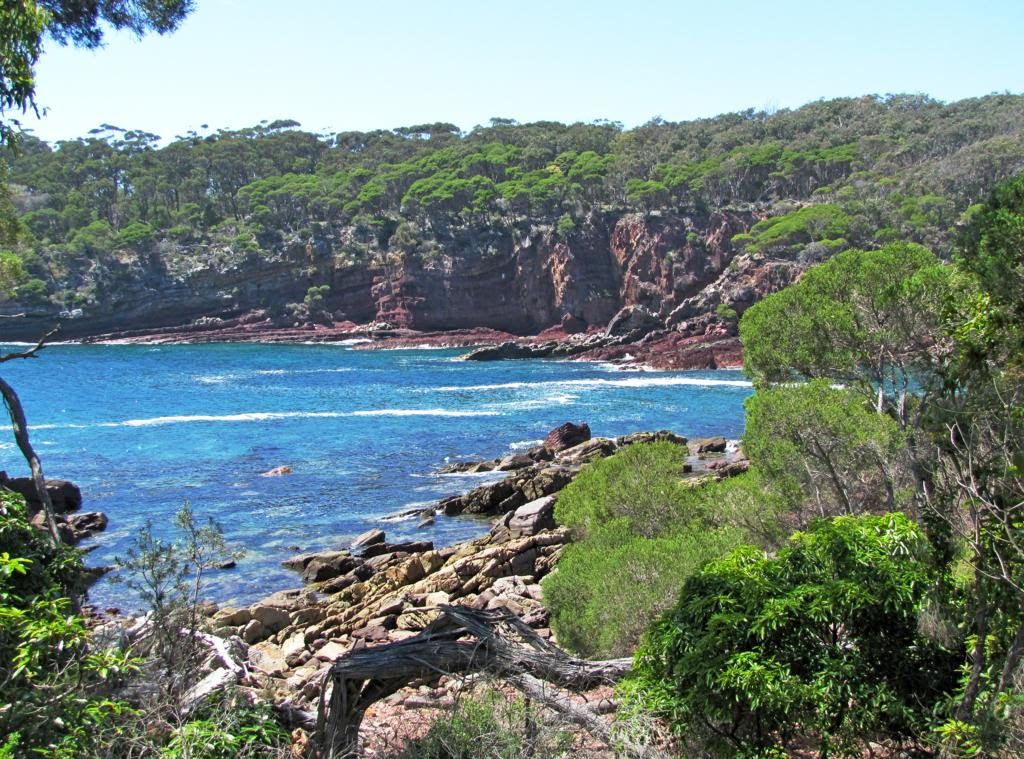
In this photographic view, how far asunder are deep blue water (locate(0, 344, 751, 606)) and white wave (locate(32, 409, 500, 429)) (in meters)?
0.16

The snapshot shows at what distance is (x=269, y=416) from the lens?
46.5 meters

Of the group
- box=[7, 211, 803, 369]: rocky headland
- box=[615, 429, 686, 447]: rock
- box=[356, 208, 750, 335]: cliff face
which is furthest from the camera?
box=[356, 208, 750, 335]: cliff face

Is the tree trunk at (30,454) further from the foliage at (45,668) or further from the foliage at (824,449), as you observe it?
the foliage at (824,449)

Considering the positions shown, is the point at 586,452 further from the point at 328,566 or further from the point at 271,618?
the point at 271,618

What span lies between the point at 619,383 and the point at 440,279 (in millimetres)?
35822

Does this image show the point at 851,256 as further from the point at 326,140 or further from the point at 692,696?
the point at 326,140

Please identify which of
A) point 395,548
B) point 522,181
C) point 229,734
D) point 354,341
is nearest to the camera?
point 229,734

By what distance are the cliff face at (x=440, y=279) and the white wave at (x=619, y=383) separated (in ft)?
59.9

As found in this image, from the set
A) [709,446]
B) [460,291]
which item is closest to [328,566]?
[709,446]

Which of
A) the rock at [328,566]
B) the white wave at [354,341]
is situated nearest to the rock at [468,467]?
the rock at [328,566]

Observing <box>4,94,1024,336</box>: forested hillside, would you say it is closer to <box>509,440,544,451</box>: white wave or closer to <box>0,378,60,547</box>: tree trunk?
<box>509,440,544,451</box>: white wave

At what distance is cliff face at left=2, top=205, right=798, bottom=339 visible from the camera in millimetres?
79125

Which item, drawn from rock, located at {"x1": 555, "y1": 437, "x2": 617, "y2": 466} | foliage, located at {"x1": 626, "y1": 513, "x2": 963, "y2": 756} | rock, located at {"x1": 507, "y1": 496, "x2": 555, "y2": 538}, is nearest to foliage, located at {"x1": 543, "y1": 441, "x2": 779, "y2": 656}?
foliage, located at {"x1": 626, "y1": 513, "x2": 963, "y2": 756}

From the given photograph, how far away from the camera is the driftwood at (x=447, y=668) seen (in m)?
7.27
